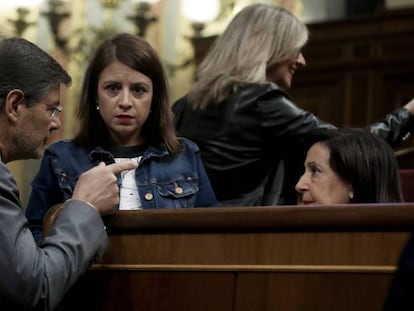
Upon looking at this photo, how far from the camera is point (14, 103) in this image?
2.90 meters

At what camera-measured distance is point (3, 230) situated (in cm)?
→ 266

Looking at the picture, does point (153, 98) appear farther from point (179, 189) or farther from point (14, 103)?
point (14, 103)

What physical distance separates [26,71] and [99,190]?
340 mm

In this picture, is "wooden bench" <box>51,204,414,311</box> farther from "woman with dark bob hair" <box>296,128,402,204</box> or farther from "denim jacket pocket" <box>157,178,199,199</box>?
"woman with dark bob hair" <box>296,128,402,204</box>

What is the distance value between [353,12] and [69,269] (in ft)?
19.9

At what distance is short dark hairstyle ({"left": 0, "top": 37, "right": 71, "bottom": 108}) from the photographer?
2904mm

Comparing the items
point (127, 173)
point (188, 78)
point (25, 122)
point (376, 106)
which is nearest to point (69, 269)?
point (25, 122)

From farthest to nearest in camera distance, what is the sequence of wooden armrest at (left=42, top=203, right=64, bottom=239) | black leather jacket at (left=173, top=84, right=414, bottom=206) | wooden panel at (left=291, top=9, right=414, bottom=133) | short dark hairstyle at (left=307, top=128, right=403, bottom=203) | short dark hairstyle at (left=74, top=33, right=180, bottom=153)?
wooden panel at (left=291, top=9, right=414, bottom=133) < black leather jacket at (left=173, top=84, right=414, bottom=206) < short dark hairstyle at (left=74, top=33, right=180, bottom=153) < short dark hairstyle at (left=307, top=128, right=403, bottom=203) < wooden armrest at (left=42, top=203, right=64, bottom=239)

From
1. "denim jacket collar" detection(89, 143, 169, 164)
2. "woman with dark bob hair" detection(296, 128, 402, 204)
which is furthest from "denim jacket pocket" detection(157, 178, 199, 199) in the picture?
"woman with dark bob hair" detection(296, 128, 402, 204)

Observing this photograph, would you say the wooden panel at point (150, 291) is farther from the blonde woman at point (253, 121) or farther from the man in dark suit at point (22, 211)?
the blonde woman at point (253, 121)

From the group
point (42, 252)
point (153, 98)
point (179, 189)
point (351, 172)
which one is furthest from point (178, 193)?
point (42, 252)

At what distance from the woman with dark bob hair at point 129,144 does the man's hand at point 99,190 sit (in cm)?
38

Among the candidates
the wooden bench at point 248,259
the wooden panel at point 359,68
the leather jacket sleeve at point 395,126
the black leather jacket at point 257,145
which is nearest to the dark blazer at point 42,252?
the wooden bench at point 248,259

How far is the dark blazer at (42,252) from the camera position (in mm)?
2633
